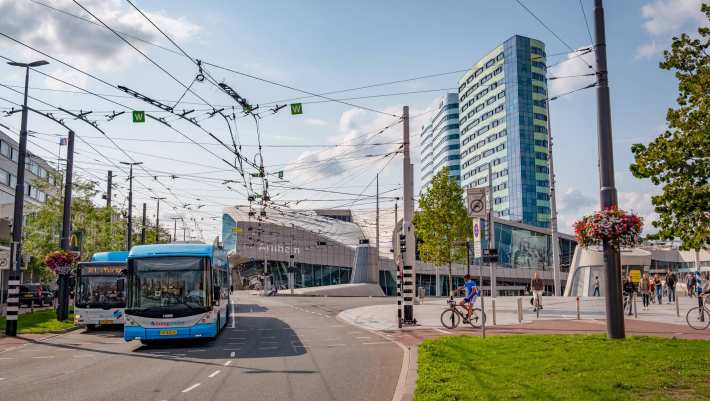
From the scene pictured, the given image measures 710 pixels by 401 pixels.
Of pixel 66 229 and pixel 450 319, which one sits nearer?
pixel 450 319

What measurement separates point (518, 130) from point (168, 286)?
107 metres

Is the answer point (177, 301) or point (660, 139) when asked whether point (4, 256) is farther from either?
point (660, 139)

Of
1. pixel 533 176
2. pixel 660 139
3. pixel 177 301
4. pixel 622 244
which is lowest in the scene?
pixel 177 301

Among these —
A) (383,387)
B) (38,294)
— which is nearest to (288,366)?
(383,387)

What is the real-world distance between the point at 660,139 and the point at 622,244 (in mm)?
3622

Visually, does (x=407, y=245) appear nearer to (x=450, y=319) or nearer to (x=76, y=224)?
(x=450, y=319)

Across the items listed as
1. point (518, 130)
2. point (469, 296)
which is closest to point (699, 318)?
point (469, 296)

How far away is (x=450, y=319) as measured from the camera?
2202 centimetres

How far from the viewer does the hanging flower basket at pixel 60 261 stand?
27.6 m

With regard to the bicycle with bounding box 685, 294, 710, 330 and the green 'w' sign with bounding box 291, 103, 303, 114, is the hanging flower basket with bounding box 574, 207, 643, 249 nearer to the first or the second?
the bicycle with bounding box 685, 294, 710, 330

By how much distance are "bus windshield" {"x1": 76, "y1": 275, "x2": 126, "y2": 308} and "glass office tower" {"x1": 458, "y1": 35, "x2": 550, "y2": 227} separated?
98.8 m

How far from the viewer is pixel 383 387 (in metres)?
10.6

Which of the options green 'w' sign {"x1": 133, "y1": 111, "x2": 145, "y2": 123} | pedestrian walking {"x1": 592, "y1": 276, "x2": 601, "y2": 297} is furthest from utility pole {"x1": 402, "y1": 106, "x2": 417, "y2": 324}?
pedestrian walking {"x1": 592, "y1": 276, "x2": 601, "y2": 297}

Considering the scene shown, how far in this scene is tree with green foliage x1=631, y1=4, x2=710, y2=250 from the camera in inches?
400
